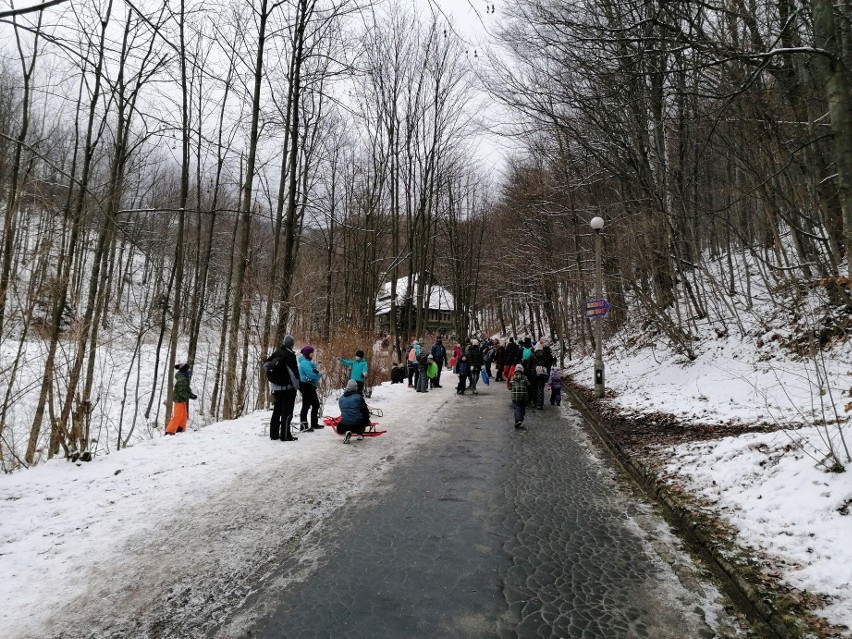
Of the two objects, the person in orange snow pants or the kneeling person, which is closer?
the kneeling person

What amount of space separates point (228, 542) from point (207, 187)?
1898 cm

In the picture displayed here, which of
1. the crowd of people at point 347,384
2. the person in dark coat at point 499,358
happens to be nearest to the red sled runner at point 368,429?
the crowd of people at point 347,384

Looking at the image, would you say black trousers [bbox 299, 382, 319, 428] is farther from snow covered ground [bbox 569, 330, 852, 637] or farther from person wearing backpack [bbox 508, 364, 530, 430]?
snow covered ground [bbox 569, 330, 852, 637]

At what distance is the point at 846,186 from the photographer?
4.85 metres

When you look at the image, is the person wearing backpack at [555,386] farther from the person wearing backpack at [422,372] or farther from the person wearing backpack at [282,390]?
the person wearing backpack at [282,390]

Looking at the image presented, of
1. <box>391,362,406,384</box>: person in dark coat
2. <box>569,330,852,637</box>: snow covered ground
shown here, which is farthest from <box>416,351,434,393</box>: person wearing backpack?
<box>569,330,852,637</box>: snow covered ground

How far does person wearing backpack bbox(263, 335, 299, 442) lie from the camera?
8.43 meters

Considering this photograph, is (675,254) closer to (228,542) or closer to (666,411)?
(666,411)

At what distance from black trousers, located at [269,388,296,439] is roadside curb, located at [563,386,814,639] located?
225 inches

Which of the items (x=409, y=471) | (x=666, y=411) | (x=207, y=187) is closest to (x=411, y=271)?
(x=207, y=187)

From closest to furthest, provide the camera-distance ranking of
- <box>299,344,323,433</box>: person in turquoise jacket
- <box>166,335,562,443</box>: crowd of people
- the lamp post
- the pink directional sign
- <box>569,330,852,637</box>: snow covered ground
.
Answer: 1. <box>569,330,852,637</box>: snow covered ground
2. <box>166,335,562,443</box>: crowd of people
3. <box>299,344,323,433</box>: person in turquoise jacket
4. the pink directional sign
5. the lamp post

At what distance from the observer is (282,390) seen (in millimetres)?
8445

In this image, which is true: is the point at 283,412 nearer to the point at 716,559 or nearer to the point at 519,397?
the point at 519,397

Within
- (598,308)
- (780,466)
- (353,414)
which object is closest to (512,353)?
(598,308)
